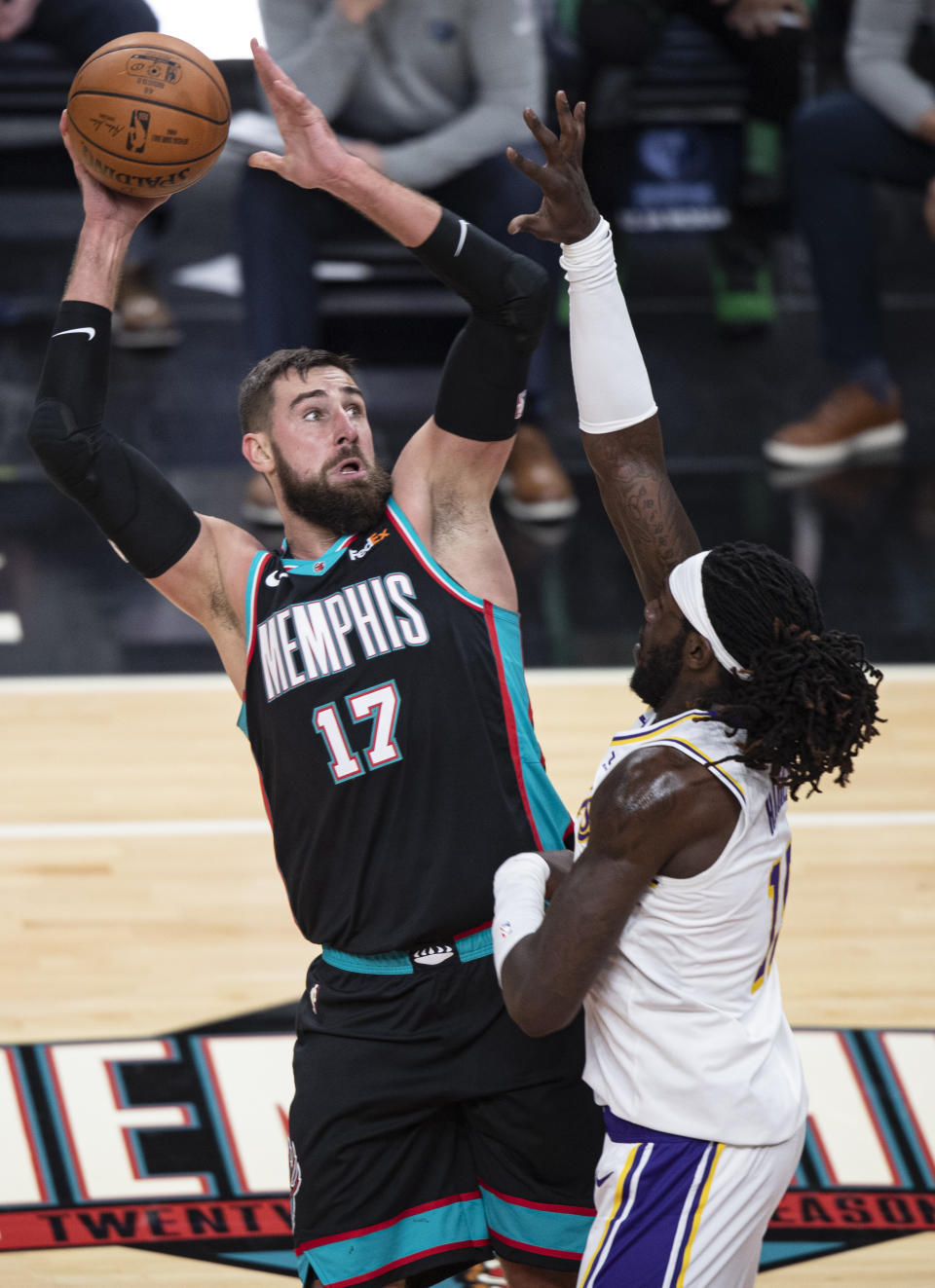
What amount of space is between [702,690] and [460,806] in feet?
1.97

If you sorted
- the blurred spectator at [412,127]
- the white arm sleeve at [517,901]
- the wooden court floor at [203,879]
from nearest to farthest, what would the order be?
the white arm sleeve at [517,901] → the wooden court floor at [203,879] → the blurred spectator at [412,127]

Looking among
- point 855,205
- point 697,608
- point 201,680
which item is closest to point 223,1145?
point 697,608

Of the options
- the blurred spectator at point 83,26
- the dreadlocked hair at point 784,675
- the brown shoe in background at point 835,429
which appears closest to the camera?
the dreadlocked hair at point 784,675

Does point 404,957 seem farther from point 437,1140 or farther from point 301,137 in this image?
point 301,137

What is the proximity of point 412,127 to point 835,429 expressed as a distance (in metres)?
2.47

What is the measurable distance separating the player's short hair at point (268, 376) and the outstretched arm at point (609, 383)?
579 mm

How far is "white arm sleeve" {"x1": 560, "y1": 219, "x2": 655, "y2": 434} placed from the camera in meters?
2.94

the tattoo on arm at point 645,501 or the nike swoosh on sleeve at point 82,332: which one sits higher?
the nike swoosh on sleeve at point 82,332

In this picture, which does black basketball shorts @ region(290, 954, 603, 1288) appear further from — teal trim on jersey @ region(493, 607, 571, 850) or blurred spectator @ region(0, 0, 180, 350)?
blurred spectator @ region(0, 0, 180, 350)

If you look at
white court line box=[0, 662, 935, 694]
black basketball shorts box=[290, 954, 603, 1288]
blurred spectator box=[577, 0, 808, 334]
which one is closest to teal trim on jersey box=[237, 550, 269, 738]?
black basketball shorts box=[290, 954, 603, 1288]

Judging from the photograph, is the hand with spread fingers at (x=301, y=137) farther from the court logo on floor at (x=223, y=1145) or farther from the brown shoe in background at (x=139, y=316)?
the brown shoe in background at (x=139, y=316)

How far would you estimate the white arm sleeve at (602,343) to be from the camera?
116 inches

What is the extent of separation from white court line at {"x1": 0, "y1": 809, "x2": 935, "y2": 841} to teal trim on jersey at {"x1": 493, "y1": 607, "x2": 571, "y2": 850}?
229 centimetres

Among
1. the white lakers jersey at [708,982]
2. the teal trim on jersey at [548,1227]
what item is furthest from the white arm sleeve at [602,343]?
the teal trim on jersey at [548,1227]
